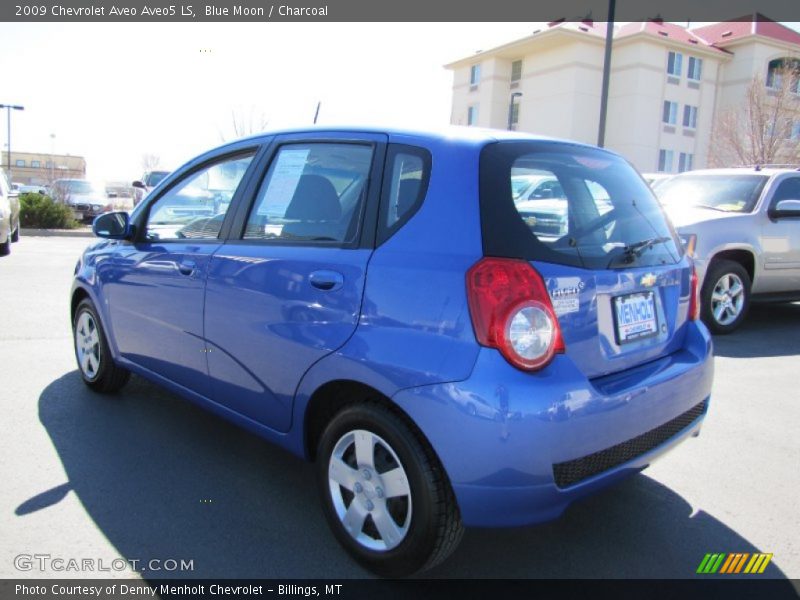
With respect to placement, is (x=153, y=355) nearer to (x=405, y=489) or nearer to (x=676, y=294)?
(x=405, y=489)

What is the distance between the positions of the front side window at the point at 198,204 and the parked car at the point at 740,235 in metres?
5.10

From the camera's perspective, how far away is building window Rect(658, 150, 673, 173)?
43688 mm

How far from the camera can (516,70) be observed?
160 feet

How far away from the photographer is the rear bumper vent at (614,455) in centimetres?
223

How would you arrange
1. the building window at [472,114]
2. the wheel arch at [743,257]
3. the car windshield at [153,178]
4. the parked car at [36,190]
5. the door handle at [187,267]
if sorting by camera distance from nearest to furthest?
1. the door handle at [187,267]
2. the wheel arch at [743,257]
3. the parked car at [36,190]
4. the car windshield at [153,178]
5. the building window at [472,114]

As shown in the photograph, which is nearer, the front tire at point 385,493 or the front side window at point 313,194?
the front tire at point 385,493

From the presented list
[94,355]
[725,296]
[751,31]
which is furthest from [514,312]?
[751,31]

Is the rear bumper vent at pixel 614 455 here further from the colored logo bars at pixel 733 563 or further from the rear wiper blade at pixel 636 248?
the rear wiper blade at pixel 636 248

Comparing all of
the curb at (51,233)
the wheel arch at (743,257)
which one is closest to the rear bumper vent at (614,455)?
the wheel arch at (743,257)

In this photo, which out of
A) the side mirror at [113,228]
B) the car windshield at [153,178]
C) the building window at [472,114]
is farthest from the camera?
the building window at [472,114]

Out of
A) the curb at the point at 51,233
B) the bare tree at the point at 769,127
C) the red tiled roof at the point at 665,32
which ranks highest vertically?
the red tiled roof at the point at 665,32

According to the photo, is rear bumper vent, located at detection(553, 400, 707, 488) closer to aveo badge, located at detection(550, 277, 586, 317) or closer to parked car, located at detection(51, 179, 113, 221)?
aveo badge, located at detection(550, 277, 586, 317)

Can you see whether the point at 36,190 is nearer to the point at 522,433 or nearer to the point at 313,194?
the point at 313,194

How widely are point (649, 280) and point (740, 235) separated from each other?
510cm
